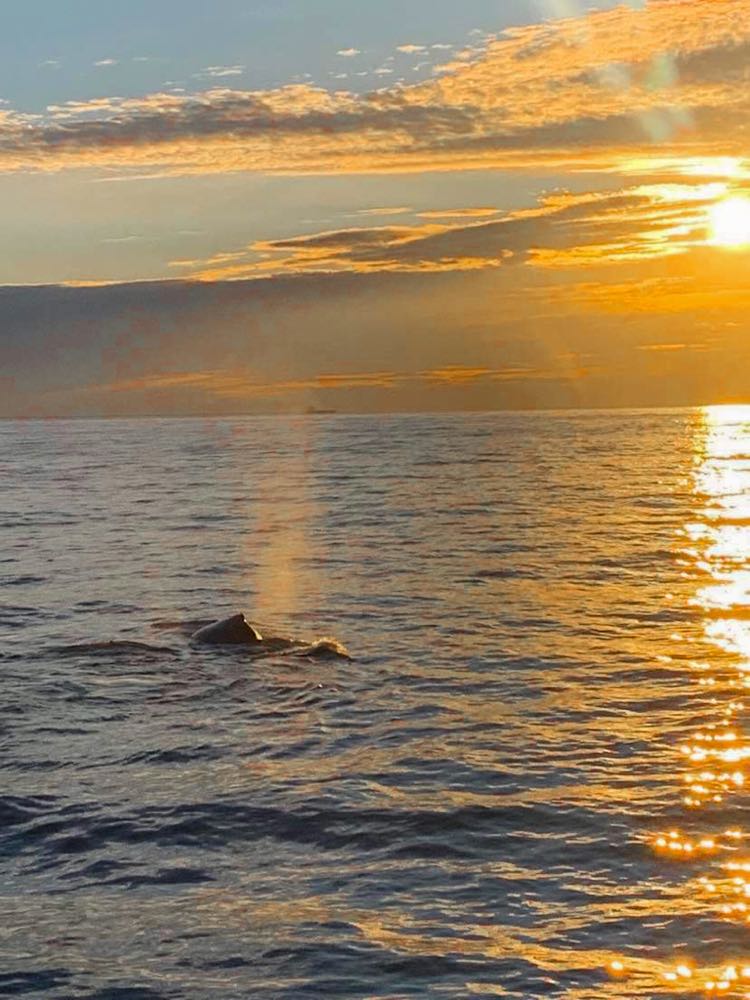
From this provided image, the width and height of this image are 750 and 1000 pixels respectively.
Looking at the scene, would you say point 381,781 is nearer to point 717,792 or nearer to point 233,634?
point 717,792

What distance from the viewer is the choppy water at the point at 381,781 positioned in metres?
11.2

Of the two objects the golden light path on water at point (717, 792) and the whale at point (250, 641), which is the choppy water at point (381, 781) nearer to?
the golden light path on water at point (717, 792)

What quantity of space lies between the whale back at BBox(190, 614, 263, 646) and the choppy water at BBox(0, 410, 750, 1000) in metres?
0.69

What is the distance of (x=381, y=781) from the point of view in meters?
16.1

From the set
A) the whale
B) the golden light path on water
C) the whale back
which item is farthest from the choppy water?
the whale back

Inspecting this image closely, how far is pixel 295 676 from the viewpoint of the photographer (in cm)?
2219

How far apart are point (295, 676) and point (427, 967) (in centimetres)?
1134

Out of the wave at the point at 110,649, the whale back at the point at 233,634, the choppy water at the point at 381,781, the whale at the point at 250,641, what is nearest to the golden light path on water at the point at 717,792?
the choppy water at the point at 381,781

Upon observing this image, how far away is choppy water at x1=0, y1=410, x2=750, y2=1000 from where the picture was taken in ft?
36.9

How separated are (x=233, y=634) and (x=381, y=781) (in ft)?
31.9

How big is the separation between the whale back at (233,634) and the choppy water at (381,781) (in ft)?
2.27

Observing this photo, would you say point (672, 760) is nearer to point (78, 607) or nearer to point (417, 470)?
point (78, 607)

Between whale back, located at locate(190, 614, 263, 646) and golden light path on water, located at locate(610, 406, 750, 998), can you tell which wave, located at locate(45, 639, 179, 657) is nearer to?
whale back, located at locate(190, 614, 263, 646)

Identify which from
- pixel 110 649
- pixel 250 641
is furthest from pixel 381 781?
pixel 110 649
